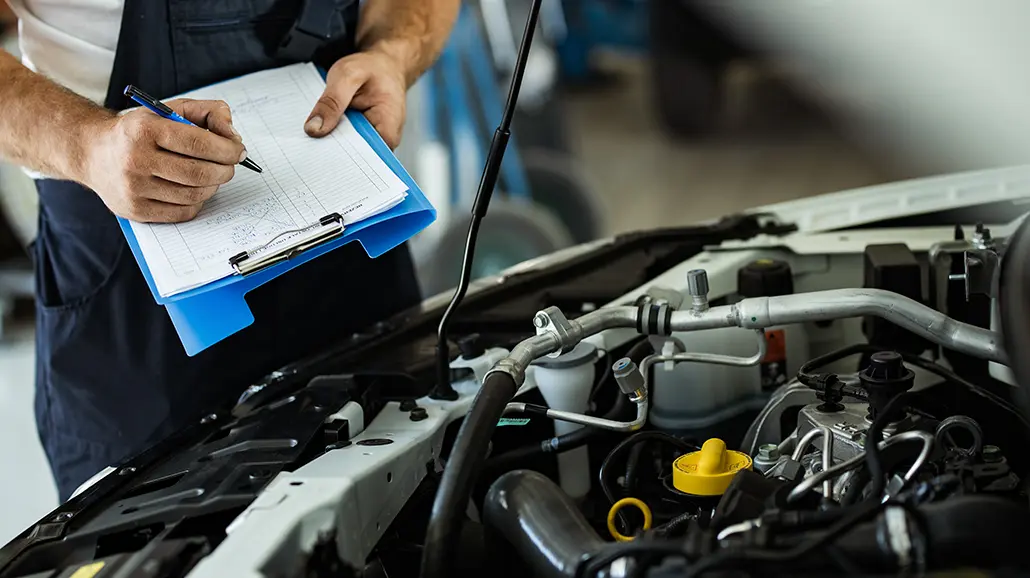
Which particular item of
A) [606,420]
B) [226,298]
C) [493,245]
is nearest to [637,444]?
[606,420]

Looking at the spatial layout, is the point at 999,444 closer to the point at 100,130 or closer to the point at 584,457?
the point at 584,457

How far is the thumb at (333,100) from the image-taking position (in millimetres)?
1110

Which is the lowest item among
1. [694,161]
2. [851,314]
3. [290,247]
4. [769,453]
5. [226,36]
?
[769,453]

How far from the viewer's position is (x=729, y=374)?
42.7 inches

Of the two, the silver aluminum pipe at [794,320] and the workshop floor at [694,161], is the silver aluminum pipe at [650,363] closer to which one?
the silver aluminum pipe at [794,320]

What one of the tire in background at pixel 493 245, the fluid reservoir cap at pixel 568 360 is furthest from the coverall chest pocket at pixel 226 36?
the tire in background at pixel 493 245

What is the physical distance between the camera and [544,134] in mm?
3645

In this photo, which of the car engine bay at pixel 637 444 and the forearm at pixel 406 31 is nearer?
the car engine bay at pixel 637 444

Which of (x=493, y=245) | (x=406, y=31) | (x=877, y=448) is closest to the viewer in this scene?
(x=877, y=448)

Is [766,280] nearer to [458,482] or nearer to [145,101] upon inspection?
[458,482]

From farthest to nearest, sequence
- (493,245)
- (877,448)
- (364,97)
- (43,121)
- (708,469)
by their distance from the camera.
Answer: (493,245), (364,97), (43,121), (708,469), (877,448)

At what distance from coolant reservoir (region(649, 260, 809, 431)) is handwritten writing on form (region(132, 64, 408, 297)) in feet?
1.13

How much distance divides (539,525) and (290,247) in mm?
380

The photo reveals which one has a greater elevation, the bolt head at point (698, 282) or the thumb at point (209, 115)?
the thumb at point (209, 115)
